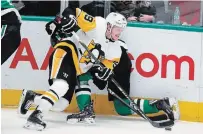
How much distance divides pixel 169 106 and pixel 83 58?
64cm

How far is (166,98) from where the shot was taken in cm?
330

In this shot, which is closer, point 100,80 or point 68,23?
point 68,23

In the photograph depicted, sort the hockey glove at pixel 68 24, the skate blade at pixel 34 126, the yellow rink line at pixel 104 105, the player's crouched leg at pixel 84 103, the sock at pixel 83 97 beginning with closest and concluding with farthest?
the skate blade at pixel 34 126 < the hockey glove at pixel 68 24 < the player's crouched leg at pixel 84 103 < the sock at pixel 83 97 < the yellow rink line at pixel 104 105

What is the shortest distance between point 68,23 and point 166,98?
83cm

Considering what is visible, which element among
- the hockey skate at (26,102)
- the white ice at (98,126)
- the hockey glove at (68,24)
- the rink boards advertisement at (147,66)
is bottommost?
the white ice at (98,126)

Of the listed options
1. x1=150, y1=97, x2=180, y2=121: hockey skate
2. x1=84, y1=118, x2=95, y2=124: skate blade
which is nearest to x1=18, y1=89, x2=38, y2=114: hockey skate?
x1=84, y1=118, x2=95, y2=124: skate blade

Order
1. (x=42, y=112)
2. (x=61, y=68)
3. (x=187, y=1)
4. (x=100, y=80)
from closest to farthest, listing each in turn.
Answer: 1. (x=42, y=112)
2. (x=61, y=68)
3. (x=100, y=80)
4. (x=187, y=1)

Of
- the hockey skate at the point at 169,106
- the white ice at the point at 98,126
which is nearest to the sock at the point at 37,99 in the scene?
the white ice at the point at 98,126

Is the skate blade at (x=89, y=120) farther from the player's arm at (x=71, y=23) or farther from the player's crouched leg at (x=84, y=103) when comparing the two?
the player's arm at (x=71, y=23)

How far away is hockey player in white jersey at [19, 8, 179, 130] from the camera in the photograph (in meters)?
3.10

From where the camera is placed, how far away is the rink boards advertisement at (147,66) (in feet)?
11.2

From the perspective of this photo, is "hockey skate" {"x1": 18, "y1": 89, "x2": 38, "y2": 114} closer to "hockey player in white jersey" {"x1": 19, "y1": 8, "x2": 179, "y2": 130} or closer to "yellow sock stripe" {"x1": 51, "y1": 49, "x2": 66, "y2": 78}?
"hockey player in white jersey" {"x1": 19, "y1": 8, "x2": 179, "y2": 130}

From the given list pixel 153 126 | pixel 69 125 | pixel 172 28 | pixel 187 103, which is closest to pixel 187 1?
pixel 172 28

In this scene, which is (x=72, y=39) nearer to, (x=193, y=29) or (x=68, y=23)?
(x=68, y=23)
